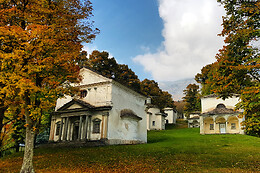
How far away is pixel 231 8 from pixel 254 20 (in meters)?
1.66

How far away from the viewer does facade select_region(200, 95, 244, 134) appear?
3919cm

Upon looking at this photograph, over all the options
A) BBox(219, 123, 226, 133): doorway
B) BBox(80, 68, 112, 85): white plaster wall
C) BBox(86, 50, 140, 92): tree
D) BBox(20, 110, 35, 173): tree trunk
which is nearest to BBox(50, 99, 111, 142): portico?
BBox(80, 68, 112, 85): white plaster wall

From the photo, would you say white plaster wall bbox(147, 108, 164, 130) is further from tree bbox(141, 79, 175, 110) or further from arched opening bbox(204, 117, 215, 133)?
arched opening bbox(204, 117, 215, 133)

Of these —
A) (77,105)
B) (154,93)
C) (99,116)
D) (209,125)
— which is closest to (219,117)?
(209,125)

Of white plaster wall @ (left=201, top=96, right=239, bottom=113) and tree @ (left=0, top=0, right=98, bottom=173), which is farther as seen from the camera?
white plaster wall @ (left=201, top=96, right=239, bottom=113)

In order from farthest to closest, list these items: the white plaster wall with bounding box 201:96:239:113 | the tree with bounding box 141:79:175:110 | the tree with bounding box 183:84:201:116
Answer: the tree with bounding box 183:84:201:116 → the tree with bounding box 141:79:175:110 → the white plaster wall with bounding box 201:96:239:113

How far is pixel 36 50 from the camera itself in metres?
10.6

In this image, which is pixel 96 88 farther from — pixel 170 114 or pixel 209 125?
pixel 170 114

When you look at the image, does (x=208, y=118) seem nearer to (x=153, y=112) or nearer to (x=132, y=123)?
(x=153, y=112)

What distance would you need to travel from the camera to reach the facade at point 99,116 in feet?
79.0

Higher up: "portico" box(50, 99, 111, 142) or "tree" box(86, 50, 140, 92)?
"tree" box(86, 50, 140, 92)

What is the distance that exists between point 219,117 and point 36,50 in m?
38.3

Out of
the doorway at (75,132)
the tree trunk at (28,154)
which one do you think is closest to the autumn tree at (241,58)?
the tree trunk at (28,154)

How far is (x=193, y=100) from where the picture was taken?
68812 millimetres
